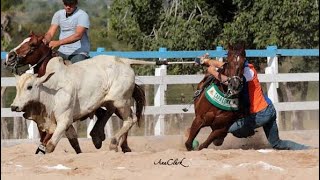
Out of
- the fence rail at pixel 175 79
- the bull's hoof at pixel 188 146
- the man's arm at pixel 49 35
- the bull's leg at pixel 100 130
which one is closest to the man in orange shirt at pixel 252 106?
the bull's hoof at pixel 188 146

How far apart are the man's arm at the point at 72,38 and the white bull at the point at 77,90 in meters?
0.24

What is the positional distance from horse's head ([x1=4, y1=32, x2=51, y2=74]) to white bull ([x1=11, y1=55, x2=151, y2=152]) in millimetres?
165

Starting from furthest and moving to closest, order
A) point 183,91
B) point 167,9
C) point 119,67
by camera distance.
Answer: point 167,9, point 183,91, point 119,67

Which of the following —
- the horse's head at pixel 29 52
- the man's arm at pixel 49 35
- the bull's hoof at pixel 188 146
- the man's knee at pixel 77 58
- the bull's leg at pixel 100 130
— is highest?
the man's arm at pixel 49 35

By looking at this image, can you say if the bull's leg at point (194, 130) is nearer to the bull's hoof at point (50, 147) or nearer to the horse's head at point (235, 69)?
the horse's head at point (235, 69)

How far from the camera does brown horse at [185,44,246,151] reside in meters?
11.1

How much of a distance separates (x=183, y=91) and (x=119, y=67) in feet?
18.2

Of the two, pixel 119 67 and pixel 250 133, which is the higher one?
pixel 119 67

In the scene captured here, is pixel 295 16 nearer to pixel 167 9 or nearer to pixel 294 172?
pixel 167 9

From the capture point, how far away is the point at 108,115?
11.8 m

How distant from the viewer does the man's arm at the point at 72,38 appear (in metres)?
11.1

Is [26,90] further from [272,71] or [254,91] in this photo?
[272,71]

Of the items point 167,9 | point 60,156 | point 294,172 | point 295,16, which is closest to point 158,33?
point 167,9

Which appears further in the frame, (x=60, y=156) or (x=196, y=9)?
(x=196, y=9)
